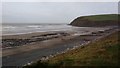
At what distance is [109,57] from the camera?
16438mm

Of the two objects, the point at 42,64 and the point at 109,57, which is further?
the point at 109,57

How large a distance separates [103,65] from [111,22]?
380 ft

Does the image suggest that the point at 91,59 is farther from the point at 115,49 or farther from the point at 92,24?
the point at 92,24

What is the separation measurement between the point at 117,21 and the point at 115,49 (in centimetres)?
11122

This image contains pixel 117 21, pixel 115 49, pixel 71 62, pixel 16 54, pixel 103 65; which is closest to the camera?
pixel 103 65

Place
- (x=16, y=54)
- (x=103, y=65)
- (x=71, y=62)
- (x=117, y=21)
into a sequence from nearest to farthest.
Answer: (x=103, y=65), (x=71, y=62), (x=16, y=54), (x=117, y=21)

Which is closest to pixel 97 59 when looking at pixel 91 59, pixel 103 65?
pixel 91 59

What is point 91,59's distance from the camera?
16.3 m

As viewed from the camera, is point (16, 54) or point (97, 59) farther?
point (16, 54)

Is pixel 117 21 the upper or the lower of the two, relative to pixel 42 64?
lower

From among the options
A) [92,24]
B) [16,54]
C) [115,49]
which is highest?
[115,49]

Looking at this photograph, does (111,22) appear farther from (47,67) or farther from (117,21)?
(47,67)

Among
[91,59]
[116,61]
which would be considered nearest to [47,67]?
[91,59]

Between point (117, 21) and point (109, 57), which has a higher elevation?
point (109, 57)
